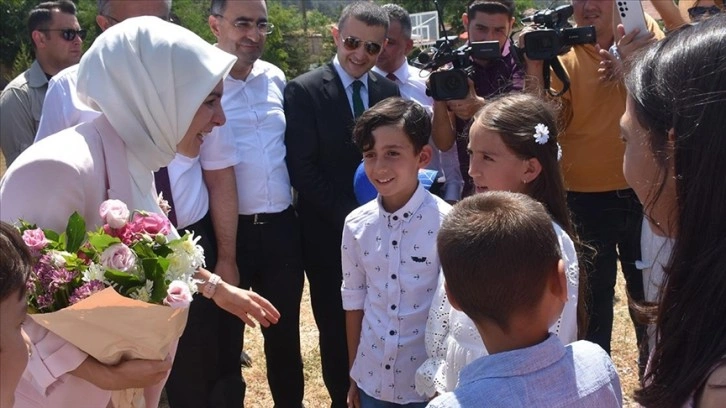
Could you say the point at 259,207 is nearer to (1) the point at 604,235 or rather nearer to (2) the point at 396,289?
(2) the point at 396,289

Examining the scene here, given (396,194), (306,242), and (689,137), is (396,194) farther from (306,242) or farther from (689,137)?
(689,137)

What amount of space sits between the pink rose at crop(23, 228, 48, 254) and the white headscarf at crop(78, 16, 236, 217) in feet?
1.41

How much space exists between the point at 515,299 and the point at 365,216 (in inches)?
54.9

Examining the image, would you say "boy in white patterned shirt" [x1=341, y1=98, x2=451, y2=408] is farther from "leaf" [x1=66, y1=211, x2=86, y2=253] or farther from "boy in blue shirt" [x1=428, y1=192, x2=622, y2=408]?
"leaf" [x1=66, y1=211, x2=86, y2=253]

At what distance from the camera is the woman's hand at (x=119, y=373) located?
1.93 m

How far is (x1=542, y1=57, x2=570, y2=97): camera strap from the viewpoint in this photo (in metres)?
3.66

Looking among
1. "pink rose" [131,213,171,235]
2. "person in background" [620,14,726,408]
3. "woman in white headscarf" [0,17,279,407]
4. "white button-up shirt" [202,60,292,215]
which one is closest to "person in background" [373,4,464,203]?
"white button-up shirt" [202,60,292,215]

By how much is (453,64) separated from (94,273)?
7.66ft

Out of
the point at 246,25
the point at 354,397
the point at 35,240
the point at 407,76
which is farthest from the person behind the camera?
the point at 407,76

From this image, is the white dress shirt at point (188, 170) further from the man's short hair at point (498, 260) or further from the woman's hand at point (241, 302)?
the man's short hair at point (498, 260)

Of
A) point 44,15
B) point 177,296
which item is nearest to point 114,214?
point 177,296

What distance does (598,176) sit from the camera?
147 inches

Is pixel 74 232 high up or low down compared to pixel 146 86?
down

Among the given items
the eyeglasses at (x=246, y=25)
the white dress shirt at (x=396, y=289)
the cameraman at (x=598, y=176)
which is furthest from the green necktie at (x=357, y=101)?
the white dress shirt at (x=396, y=289)
